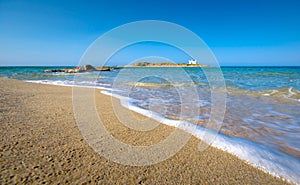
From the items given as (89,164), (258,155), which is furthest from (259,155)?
(89,164)

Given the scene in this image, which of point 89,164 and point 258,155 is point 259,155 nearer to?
point 258,155

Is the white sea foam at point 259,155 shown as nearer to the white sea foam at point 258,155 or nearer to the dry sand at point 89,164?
the white sea foam at point 258,155

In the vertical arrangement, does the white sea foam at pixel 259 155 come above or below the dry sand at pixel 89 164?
below

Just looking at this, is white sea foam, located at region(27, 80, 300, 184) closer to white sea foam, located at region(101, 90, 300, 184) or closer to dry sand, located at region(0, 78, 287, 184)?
white sea foam, located at region(101, 90, 300, 184)

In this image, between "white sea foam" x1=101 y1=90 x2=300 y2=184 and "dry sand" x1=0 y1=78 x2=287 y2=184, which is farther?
"white sea foam" x1=101 y1=90 x2=300 y2=184

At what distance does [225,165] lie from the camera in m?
2.04

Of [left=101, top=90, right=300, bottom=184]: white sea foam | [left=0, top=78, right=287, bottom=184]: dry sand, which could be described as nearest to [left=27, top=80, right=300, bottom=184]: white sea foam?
[left=101, top=90, right=300, bottom=184]: white sea foam

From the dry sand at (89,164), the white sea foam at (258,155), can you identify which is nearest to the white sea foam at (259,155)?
the white sea foam at (258,155)

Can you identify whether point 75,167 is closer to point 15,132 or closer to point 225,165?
point 15,132

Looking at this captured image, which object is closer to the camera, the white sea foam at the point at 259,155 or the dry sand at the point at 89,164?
the dry sand at the point at 89,164

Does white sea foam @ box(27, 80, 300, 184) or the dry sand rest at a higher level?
the dry sand

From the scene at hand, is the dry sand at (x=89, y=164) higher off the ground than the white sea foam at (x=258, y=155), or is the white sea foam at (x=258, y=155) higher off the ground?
the dry sand at (x=89, y=164)

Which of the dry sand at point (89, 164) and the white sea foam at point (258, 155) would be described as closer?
the dry sand at point (89, 164)

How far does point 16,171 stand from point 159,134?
2.00 metres
